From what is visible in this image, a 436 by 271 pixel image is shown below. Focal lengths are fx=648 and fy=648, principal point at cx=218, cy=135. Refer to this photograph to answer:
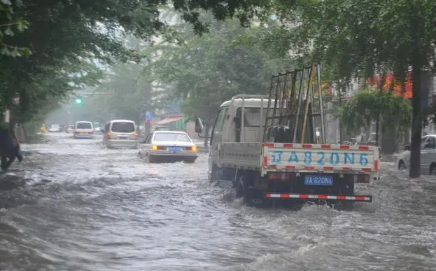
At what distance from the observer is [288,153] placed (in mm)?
11352

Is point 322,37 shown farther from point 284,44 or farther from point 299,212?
point 299,212

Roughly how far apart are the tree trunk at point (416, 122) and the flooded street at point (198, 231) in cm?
171

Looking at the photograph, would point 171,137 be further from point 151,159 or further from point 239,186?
point 239,186

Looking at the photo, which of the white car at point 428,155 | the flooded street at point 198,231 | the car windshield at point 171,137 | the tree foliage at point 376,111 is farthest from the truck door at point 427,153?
the car windshield at point 171,137

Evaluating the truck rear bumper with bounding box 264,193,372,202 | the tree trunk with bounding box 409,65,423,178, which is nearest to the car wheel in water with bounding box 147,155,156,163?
the tree trunk with bounding box 409,65,423,178

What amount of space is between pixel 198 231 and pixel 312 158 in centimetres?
270

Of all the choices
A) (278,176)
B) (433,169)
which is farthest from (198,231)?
(433,169)

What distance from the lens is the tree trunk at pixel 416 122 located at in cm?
1636

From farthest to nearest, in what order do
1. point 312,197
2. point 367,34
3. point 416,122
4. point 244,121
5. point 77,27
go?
point 416,122
point 244,121
point 367,34
point 77,27
point 312,197

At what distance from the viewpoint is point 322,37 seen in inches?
617

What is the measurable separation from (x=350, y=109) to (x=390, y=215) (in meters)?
10.9

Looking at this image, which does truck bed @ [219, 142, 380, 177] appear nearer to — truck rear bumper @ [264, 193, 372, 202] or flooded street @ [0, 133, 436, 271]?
truck rear bumper @ [264, 193, 372, 202]

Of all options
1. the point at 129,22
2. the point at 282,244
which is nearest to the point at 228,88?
the point at 129,22

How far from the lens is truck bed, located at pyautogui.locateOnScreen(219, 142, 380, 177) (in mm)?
11289
